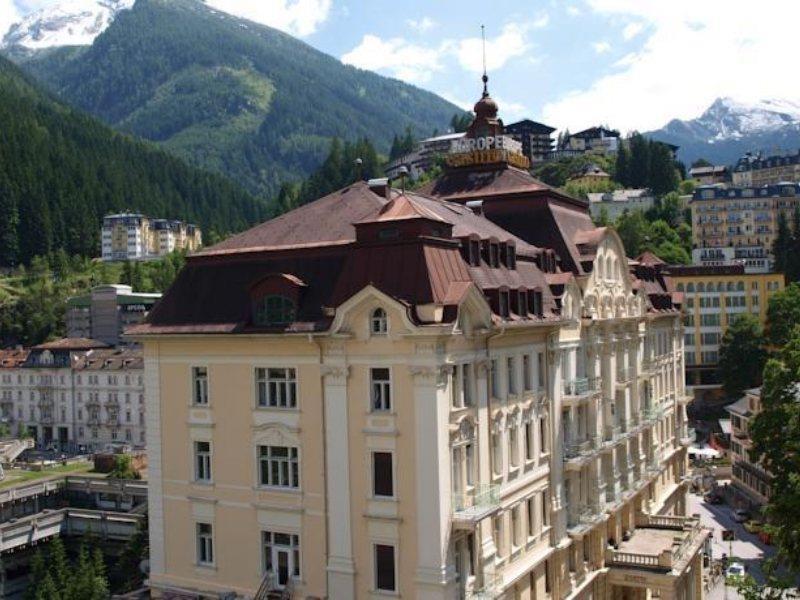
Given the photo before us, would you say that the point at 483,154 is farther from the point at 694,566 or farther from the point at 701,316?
the point at 701,316

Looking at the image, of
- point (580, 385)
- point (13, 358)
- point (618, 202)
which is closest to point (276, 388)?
point (580, 385)

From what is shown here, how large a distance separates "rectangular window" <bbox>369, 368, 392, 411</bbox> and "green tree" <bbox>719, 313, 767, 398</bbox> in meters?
97.9

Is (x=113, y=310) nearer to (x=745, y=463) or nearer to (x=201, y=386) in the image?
(x=745, y=463)

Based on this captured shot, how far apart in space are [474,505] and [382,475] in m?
3.47

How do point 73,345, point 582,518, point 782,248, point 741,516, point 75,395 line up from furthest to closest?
point 73,345 < point 782,248 < point 75,395 < point 741,516 < point 582,518

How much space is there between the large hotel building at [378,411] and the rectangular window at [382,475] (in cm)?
7

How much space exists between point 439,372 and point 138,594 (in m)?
17.4

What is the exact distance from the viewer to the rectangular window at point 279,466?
35188mm

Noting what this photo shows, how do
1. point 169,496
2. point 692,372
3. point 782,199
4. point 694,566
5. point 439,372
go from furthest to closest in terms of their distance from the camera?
point 782,199 → point 692,372 → point 694,566 → point 169,496 → point 439,372

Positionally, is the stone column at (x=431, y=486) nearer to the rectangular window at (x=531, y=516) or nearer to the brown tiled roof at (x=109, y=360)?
the rectangular window at (x=531, y=516)

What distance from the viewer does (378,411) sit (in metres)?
33.0

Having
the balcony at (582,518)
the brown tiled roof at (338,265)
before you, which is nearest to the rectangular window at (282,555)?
the brown tiled roof at (338,265)

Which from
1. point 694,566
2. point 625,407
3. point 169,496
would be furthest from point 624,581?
point 169,496

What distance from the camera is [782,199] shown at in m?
185
